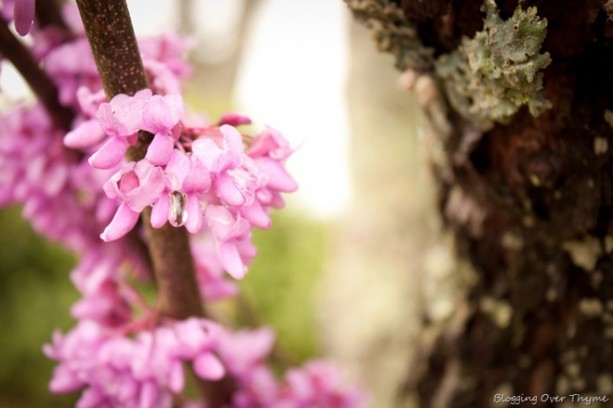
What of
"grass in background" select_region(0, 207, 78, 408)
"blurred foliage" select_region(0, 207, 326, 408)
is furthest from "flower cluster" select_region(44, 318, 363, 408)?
"grass in background" select_region(0, 207, 78, 408)

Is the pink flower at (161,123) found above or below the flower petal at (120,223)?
above

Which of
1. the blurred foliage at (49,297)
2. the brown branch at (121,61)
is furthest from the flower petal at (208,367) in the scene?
the blurred foliage at (49,297)

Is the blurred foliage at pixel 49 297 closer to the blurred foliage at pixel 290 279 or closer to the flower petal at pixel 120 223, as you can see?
the blurred foliage at pixel 290 279

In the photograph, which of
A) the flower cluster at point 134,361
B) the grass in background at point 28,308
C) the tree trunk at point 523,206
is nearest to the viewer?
the tree trunk at point 523,206

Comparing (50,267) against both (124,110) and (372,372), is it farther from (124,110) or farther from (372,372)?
(124,110)

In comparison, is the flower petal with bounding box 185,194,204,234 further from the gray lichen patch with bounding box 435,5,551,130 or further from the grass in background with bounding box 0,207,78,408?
the grass in background with bounding box 0,207,78,408

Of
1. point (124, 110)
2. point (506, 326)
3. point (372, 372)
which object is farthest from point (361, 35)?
point (124, 110)
